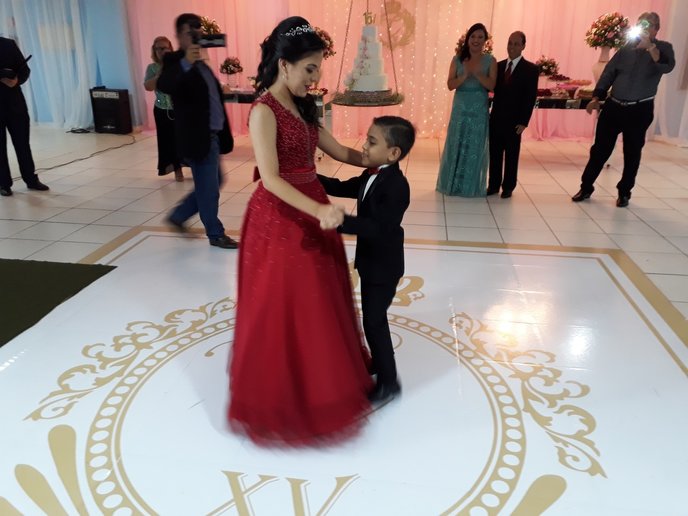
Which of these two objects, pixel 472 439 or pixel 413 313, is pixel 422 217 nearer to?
pixel 413 313

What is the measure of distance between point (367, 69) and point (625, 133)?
2.24 meters

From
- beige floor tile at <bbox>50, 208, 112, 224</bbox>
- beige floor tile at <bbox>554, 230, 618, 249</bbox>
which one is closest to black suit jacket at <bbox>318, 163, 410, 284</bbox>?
beige floor tile at <bbox>554, 230, 618, 249</bbox>

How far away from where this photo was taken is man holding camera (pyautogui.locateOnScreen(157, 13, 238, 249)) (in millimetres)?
3213

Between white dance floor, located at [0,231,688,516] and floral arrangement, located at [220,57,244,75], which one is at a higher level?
floral arrangement, located at [220,57,244,75]

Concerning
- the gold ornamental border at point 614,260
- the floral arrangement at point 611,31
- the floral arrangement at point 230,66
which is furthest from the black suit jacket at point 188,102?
the floral arrangement at point 611,31

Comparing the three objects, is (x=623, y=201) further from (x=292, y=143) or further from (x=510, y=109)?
(x=292, y=143)

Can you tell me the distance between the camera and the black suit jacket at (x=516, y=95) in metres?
4.73

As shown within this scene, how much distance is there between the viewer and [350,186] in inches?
78.6

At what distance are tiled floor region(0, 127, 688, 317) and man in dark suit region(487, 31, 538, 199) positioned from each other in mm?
256

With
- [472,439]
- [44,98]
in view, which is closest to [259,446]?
[472,439]

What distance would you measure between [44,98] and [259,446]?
29.6 feet

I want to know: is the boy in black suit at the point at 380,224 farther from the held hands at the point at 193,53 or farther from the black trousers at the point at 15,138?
the black trousers at the point at 15,138

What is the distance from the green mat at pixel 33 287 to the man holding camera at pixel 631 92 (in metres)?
4.05

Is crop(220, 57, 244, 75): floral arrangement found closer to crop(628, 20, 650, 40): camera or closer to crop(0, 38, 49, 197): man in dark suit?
crop(0, 38, 49, 197): man in dark suit
